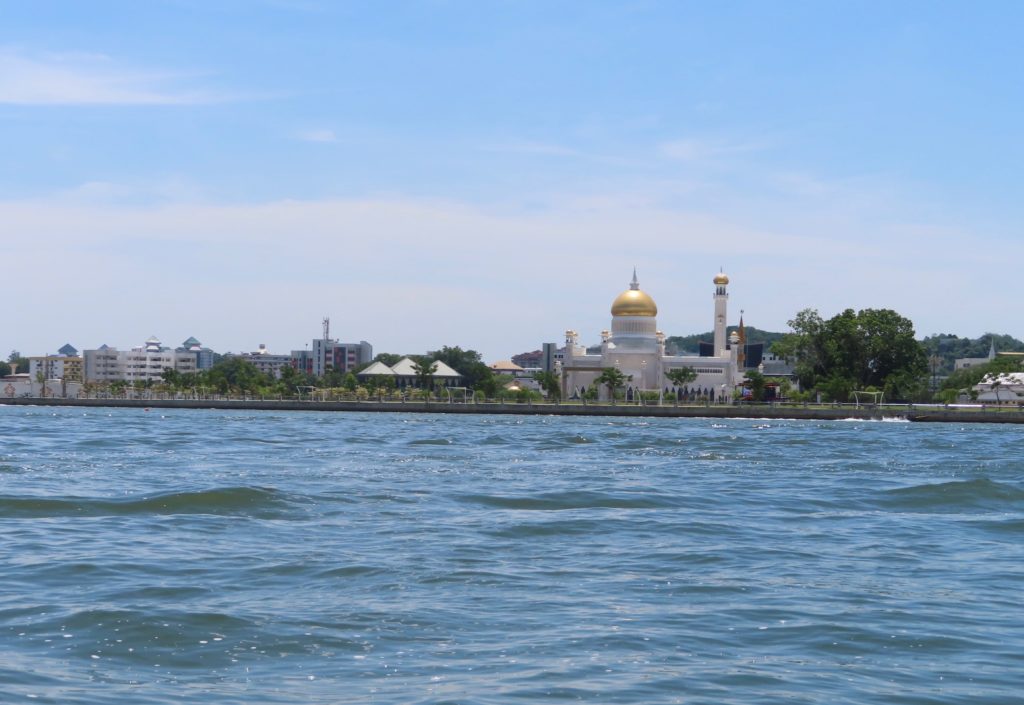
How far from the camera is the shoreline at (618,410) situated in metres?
87.9

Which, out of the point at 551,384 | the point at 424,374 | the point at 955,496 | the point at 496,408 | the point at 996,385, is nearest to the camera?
the point at 955,496

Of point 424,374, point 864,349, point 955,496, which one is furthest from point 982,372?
point 955,496

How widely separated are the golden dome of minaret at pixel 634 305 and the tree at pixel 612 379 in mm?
5435

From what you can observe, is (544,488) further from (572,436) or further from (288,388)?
(288,388)

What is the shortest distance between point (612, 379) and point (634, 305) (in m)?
8.31

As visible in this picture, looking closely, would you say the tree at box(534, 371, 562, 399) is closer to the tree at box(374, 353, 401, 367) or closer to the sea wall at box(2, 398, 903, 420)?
the sea wall at box(2, 398, 903, 420)

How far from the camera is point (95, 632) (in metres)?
10.6

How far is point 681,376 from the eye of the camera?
10831 centimetres

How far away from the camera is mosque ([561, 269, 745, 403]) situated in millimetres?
110438

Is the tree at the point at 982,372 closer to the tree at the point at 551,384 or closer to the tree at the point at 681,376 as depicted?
the tree at the point at 681,376

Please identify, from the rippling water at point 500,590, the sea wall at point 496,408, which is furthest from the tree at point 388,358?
the rippling water at point 500,590

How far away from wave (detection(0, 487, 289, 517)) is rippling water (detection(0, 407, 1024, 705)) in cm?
8

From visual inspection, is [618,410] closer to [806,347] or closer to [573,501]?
[806,347]

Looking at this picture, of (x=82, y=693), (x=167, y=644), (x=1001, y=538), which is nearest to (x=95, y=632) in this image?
(x=167, y=644)
